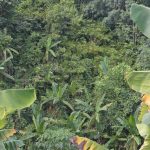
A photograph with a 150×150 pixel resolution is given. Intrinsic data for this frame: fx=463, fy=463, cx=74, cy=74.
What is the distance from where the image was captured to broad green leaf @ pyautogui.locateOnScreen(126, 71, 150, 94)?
10.6ft

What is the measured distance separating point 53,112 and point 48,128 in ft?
3.02

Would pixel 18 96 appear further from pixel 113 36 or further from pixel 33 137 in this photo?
pixel 113 36

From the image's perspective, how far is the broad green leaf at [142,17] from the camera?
3223 millimetres

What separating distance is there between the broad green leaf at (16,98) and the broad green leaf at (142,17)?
878 millimetres

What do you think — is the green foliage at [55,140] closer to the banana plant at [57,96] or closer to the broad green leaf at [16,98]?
the banana plant at [57,96]

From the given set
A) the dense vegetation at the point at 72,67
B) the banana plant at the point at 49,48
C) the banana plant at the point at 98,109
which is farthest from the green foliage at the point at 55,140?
the banana plant at the point at 49,48

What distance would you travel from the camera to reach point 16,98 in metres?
3.19

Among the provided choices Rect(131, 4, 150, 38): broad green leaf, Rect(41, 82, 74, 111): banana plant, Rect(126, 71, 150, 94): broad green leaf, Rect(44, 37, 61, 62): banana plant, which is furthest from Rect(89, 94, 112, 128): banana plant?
Rect(131, 4, 150, 38): broad green leaf

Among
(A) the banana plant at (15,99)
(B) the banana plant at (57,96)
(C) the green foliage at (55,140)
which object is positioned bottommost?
(C) the green foliage at (55,140)

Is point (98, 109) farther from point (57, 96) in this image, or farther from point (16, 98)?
point (16, 98)

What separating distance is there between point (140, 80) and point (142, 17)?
44 centimetres

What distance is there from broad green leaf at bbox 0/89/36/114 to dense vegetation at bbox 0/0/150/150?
16.1ft

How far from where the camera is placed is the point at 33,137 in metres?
9.24

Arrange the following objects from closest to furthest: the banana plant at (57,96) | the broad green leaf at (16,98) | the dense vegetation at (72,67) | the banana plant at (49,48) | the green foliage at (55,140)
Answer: the broad green leaf at (16,98) < the green foliage at (55,140) < the dense vegetation at (72,67) < the banana plant at (57,96) < the banana plant at (49,48)
